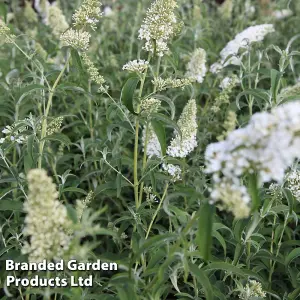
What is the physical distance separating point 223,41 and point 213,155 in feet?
11.5

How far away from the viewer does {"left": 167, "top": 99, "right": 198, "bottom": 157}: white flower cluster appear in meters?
2.28

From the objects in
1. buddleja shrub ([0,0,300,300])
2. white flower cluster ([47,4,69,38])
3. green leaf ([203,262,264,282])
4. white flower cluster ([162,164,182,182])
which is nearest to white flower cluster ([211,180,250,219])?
buddleja shrub ([0,0,300,300])

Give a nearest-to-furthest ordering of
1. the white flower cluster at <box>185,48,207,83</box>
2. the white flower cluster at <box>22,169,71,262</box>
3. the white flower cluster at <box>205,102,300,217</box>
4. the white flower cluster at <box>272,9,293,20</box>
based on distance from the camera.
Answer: the white flower cluster at <box>205,102,300,217</box> → the white flower cluster at <box>22,169,71,262</box> → the white flower cluster at <box>185,48,207,83</box> → the white flower cluster at <box>272,9,293,20</box>

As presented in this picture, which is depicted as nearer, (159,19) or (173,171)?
(159,19)

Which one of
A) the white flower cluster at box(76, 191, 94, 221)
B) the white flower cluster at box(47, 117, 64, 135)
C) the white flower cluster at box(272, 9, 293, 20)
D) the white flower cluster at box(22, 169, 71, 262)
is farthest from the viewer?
the white flower cluster at box(272, 9, 293, 20)

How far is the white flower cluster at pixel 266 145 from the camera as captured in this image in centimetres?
127

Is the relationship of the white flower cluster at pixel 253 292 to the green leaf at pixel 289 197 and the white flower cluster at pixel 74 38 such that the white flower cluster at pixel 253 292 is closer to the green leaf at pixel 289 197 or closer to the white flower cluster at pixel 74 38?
the green leaf at pixel 289 197

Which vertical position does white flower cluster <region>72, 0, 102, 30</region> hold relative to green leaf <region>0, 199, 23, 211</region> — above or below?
above

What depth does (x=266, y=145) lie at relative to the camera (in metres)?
1.28

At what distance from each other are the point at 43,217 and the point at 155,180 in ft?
3.02

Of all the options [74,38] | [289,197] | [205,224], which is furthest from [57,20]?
[205,224]

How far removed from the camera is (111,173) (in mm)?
2990

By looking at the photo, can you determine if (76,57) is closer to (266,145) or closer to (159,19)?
(159,19)

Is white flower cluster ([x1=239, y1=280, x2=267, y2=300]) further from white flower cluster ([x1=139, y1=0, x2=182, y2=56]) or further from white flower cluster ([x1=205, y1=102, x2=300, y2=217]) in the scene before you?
white flower cluster ([x1=139, y1=0, x2=182, y2=56])
